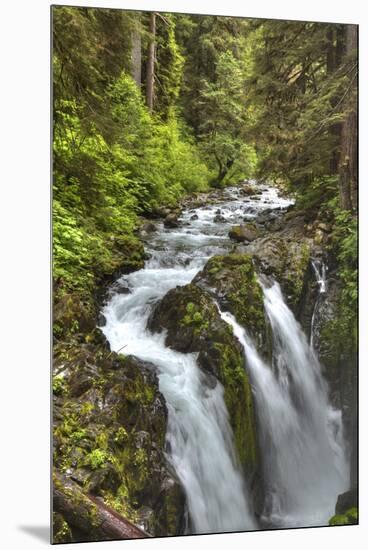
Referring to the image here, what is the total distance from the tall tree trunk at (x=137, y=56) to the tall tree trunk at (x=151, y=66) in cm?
7

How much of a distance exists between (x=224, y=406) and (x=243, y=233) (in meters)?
1.21

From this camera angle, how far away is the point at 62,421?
439 centimetres

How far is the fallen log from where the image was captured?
4281 millimetres

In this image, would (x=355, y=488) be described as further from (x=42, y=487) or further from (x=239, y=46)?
(x=239, y=46)

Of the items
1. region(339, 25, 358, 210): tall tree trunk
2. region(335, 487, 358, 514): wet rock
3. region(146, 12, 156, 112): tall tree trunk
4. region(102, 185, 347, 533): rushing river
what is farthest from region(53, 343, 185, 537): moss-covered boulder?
region(339, 25, 358, 210): tall tree trunk

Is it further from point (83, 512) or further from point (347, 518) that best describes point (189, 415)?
point (347, 518)

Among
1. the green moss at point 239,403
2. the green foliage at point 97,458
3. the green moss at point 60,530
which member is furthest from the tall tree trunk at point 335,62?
the green moss at point 60,530

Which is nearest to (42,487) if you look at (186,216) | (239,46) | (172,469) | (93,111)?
(172,469)

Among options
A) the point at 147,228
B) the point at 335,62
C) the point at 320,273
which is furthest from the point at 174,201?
the point at 335,62

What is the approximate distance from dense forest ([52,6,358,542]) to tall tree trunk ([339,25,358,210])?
0.01 metres

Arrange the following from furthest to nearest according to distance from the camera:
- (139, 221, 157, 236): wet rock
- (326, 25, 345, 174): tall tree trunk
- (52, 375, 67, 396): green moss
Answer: (326, 25, 345, 174): tall tree trunk < (139, 221, 157, 236): wet rock < (52, 375, 67, 396): green moss

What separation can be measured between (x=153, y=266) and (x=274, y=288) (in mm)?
905

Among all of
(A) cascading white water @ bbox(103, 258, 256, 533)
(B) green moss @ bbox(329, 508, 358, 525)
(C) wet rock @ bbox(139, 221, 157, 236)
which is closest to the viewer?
(A) cascading white water @ bbox(103, 258, 256, 533)

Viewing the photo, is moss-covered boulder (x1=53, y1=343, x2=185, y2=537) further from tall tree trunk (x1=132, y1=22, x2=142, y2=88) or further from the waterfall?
tall tree trunk (x1=132, y1=22, x2=142, y2=88)
